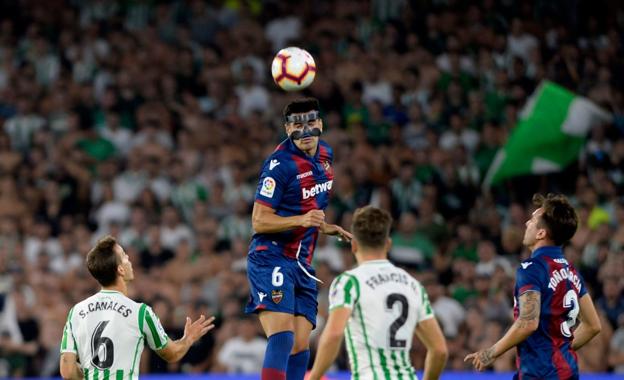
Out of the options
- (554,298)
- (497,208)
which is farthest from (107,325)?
(497,208)

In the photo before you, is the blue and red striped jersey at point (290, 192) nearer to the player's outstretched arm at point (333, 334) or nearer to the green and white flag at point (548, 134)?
the player's outstretched arm at point (333, 334)

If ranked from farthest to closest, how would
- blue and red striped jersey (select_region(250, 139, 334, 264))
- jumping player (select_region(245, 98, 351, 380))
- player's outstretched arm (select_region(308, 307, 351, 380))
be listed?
blue and red striped jersey (select_region(250, 139, 334, 264)) < jumping player (select_region(245, 98, 351, 380)) < player's outstretched arm (select_region(308, 307, 351, 380))

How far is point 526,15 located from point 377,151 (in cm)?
346

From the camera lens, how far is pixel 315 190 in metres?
8.45

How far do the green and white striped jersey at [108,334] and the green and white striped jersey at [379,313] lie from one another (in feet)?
4.64

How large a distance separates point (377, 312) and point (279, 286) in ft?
5.60

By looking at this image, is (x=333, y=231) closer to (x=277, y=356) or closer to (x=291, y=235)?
(x=291, y=235)

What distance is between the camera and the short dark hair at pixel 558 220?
24.4 ft

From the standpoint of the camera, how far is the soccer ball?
903cm

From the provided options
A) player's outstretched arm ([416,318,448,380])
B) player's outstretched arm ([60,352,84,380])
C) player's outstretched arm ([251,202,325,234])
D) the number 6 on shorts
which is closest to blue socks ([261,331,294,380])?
the number 6 on shorts

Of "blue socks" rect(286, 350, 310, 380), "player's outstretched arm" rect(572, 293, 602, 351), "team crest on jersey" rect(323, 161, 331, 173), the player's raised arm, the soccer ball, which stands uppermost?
the soccer ball

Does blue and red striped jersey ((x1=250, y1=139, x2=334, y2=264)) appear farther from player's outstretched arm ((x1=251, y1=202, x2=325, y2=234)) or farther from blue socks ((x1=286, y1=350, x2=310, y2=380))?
blue socks ((x1=286, y1=350, x2=310, y2=380))

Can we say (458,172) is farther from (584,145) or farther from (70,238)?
(70,238)

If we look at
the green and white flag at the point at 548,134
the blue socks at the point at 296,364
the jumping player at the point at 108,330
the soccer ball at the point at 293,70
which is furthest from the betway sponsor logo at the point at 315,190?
the green and white flag at the point at 548,134
